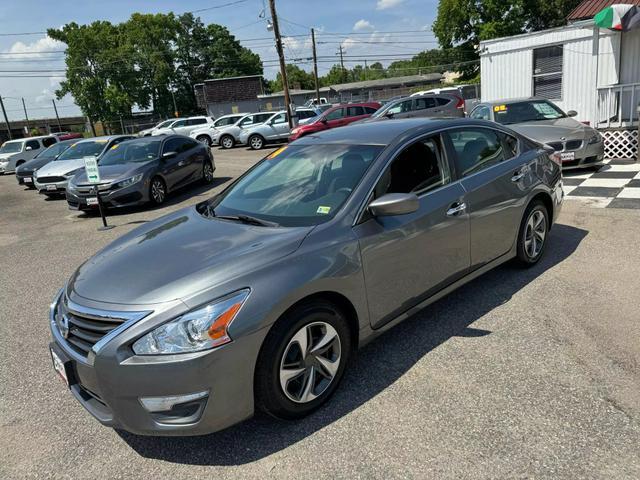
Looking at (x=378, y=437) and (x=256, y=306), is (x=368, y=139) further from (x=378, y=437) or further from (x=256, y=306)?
(x=378, y=437)

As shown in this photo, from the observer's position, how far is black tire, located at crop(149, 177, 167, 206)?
10.6m

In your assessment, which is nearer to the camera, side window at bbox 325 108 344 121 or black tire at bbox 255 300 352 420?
black tire at bbox 255 300 352 420

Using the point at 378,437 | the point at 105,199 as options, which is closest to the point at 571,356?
the point at 378,437

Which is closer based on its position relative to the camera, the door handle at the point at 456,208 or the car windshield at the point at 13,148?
the door handle at the point at 456,208

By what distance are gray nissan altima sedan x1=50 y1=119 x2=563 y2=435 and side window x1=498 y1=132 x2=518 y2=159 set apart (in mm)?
174

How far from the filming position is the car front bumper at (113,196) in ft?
32.8

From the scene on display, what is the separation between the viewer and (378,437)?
2.72 m

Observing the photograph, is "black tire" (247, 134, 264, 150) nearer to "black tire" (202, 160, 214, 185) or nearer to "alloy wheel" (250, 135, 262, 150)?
"alloy wheel" (250, 135, 262, 150)

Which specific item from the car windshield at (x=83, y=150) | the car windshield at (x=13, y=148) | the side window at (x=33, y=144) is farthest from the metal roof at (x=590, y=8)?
the car windshield at (x=13, y=148)

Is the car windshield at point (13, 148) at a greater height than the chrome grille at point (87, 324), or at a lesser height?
greater

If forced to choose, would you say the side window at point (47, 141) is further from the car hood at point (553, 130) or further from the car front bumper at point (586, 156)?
the car front bumper at point (586, 156)

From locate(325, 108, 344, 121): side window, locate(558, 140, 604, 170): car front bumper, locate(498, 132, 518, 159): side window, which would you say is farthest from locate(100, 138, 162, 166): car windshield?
locate(325, 108, 344, 121): side window

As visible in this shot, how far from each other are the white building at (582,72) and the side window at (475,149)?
800 centimetres

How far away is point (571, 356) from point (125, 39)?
80.2m
